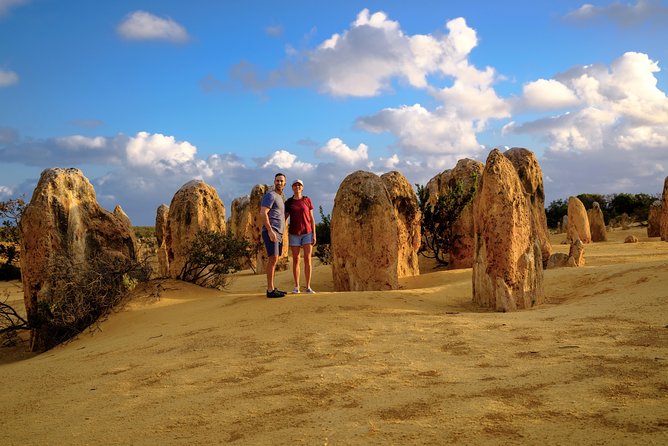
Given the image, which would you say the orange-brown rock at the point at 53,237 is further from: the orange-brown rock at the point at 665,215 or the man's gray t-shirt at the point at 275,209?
the orange-brown rock at the point at 665,215

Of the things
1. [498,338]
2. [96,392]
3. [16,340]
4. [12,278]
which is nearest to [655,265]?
[498,338]

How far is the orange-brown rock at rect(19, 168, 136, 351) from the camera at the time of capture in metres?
8.76

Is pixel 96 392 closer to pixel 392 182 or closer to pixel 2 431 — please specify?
pixel 2 431

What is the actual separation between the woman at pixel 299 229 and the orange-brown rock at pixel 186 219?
7.29m

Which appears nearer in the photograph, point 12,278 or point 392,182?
point 392,182

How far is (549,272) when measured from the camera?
10.5 metres

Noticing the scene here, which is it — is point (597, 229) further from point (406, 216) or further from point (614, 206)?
point (614, 206)

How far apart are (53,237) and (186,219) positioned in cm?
707

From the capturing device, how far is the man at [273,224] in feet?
27.7

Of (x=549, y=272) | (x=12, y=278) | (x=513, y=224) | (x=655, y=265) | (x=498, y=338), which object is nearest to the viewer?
(x=498, y=338)

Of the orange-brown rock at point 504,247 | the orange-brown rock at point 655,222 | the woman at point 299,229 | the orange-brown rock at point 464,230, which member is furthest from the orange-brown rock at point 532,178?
the orange-brown rock at point 655,222

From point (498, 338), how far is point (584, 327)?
974 millimetres

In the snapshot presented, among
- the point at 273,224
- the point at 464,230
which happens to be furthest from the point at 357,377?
the point at 464,230

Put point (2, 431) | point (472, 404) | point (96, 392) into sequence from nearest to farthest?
point (472, 404)
point (2, 431)
point (96, 392)
